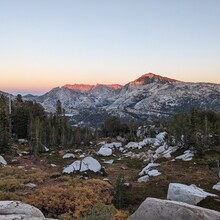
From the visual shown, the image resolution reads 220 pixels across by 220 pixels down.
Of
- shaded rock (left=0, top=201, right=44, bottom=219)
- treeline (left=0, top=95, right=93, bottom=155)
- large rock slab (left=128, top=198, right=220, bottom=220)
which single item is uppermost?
shaded rock (left=0, top=201, right=44, bottom=219)

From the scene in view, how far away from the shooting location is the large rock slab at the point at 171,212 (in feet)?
48.9

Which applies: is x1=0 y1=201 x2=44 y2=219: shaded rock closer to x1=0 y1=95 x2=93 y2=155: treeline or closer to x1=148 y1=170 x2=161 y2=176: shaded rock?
x1=148 y1=170 x2=161 y2=176: shaded rock

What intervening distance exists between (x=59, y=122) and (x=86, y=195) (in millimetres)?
85367

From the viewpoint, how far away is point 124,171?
49406 millimetres

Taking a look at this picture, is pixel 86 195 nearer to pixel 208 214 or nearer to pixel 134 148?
pixel 208 214

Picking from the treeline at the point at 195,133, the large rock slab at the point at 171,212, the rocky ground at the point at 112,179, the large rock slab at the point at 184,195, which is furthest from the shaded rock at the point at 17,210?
the treeline at the point at 195,133

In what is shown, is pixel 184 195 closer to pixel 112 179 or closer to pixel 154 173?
pixel 154 173

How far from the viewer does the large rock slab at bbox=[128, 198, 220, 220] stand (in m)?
14.9

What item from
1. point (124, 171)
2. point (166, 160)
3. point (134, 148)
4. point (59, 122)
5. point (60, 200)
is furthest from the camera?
point (59, 122)

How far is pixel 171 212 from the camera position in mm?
15320

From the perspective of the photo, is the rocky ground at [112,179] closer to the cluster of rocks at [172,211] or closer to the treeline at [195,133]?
the treeline at [195,133]

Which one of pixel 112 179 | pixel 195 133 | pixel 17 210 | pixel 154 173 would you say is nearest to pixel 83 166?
pixel 112 179

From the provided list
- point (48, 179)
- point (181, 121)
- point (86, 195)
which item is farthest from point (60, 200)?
point (181, 121)

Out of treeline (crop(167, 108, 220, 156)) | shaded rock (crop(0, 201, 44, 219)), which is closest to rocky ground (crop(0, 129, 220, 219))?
treeline (crop(167, 108, 220, 156))
